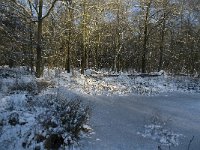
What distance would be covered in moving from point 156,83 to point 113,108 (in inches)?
404

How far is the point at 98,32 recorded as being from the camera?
4109cm

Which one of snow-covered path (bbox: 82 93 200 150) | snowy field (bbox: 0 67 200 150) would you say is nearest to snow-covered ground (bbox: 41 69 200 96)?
snowy field (bbox: 0 67 200 150)

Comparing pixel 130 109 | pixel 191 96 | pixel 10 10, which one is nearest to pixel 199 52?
pixel 191 96

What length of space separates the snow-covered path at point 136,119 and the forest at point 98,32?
803 cm

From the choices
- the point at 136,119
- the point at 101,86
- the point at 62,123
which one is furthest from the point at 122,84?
the point at 62,123

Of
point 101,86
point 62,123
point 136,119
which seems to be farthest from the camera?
point 101,86

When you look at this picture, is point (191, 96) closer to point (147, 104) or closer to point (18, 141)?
point (147, 104)

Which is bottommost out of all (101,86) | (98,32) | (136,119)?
(136,119)

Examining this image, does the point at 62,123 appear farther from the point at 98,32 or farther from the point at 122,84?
the point at 98,32

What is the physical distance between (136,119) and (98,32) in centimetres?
2778

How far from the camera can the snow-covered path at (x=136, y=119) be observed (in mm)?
10945

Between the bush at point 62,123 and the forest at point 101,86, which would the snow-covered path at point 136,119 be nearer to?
the forest at point 101,86

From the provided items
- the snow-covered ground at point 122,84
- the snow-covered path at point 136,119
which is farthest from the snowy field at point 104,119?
the snow-covered ground at point 122,84

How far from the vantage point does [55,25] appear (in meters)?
33.1
